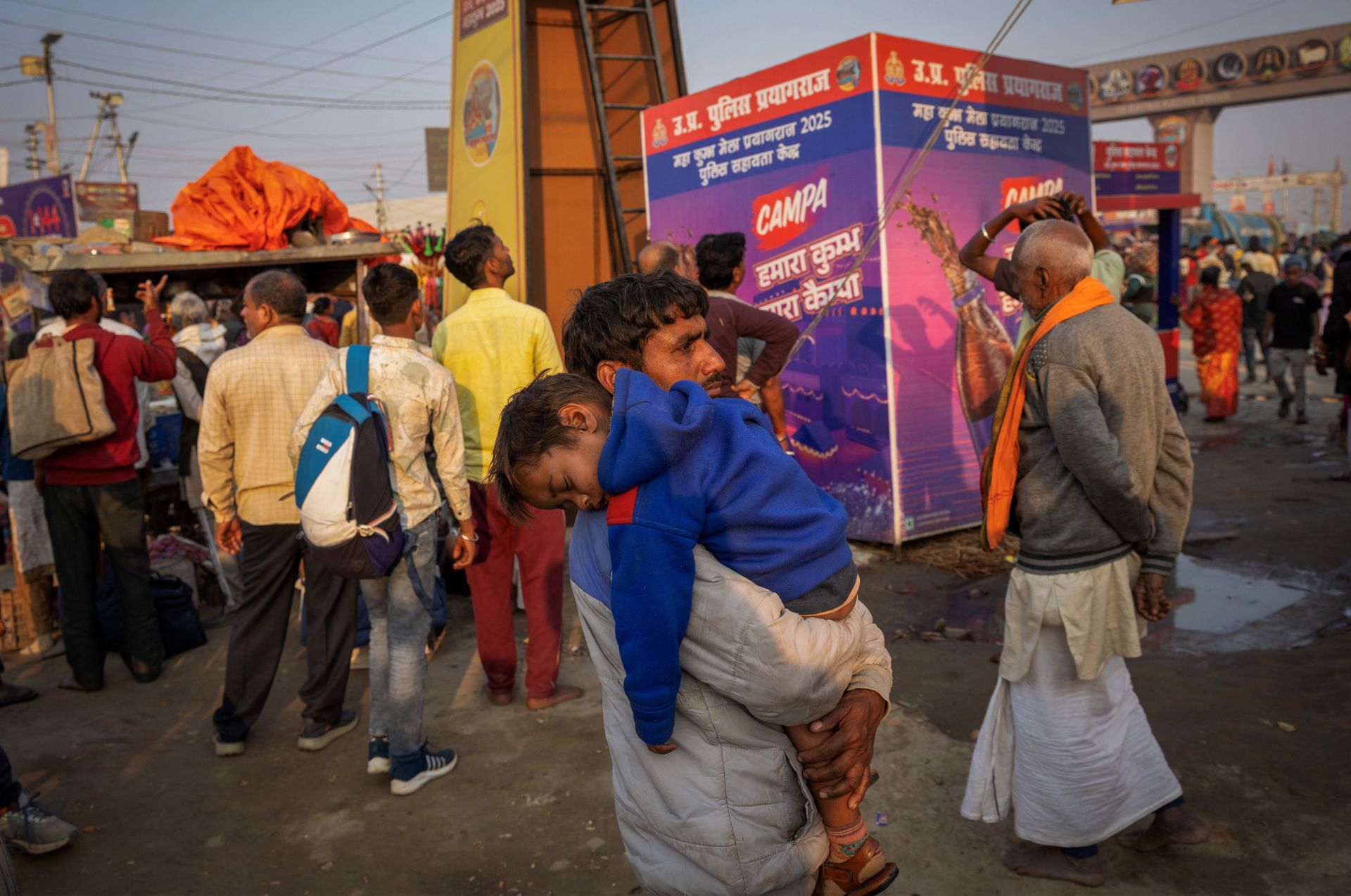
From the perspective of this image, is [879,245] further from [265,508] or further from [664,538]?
[664,538]

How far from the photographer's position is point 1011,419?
2.93 metres

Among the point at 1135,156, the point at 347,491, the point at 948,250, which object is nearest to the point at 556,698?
the point at 347,491

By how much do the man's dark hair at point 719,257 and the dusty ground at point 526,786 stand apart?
2073 millimetres

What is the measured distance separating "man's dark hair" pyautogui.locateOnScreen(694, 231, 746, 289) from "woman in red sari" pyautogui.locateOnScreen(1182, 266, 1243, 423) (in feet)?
30.7

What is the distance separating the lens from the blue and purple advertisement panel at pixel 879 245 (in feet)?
20.2

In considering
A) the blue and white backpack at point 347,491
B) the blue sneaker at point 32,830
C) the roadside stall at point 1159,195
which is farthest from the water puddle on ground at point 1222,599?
the roadside stall at point 1159,195

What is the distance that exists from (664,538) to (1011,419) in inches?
71.5

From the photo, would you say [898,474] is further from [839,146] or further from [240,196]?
[240,196]

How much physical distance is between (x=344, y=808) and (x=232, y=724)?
0.87 m

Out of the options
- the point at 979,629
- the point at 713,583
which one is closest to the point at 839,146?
the point at 979,629

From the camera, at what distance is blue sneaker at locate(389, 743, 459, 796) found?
12.5 ft

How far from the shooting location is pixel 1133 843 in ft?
10.2

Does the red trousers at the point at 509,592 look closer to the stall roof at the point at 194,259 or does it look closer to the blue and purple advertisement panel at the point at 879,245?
the stall roof at the point at 194,259

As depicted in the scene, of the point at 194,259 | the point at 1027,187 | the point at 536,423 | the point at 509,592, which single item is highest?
the point at 1027,187
